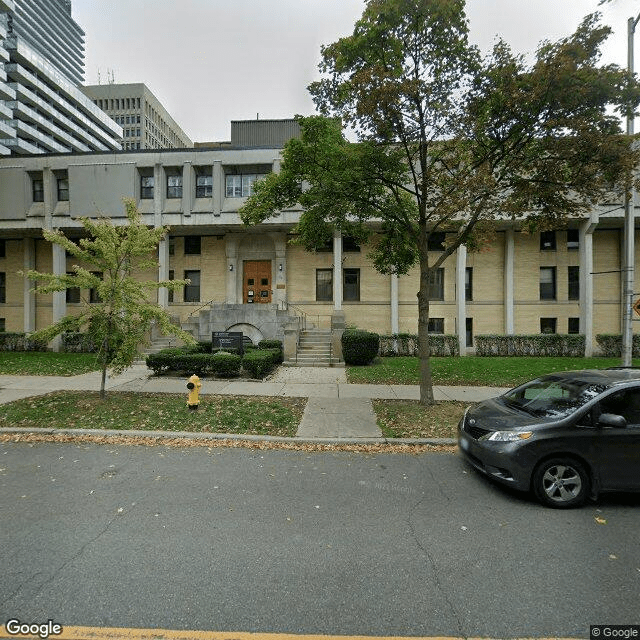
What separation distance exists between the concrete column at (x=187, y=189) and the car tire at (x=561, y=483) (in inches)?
815

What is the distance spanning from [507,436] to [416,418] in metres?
3.28

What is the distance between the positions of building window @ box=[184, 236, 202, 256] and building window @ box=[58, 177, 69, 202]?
23.7 feet

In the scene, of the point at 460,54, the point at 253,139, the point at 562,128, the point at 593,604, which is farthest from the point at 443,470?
the point at 253,139

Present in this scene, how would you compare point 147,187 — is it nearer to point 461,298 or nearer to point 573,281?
point 461,298

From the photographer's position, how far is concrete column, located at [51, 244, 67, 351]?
21.1m

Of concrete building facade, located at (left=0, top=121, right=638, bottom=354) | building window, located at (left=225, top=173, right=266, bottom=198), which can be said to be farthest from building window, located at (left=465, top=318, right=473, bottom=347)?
building window, located at (left=225, top=173, right=266, bottom=198)

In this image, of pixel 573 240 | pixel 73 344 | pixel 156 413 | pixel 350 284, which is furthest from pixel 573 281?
pixel 73 344

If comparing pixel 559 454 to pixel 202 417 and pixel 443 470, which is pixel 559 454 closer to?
pixel 443 470

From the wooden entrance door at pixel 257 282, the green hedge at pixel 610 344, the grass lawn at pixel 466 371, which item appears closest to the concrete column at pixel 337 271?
the wooden entrance door at pixel 257 282

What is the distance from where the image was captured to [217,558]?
3.28 m

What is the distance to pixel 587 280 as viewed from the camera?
65.3 ft

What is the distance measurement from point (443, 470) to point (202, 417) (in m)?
4.99

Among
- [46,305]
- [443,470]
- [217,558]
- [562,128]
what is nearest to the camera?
[217,558]

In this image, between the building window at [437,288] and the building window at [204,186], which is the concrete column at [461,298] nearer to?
the building window at [437,288]
